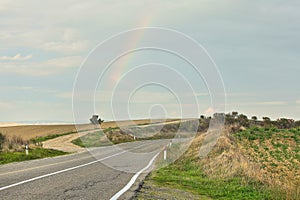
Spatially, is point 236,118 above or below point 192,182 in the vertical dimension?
above

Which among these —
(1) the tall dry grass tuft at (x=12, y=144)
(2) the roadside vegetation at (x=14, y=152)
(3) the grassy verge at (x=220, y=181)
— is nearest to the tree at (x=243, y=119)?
(1) the tall dry grass tuft at (x=12, y=144)

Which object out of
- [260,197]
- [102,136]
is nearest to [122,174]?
[260,197]

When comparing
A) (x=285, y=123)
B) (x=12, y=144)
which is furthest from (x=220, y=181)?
(x=285, y=123)

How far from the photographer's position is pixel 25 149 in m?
28.9

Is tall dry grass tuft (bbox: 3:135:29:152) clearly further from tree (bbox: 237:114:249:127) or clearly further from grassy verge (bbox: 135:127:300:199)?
tree (bbox: 237:114:249:127)

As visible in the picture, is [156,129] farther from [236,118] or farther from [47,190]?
[47,190]

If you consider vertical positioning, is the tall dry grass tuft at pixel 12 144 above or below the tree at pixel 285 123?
below

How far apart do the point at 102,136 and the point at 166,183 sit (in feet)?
148

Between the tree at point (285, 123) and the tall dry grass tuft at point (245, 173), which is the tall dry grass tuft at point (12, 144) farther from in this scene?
the tree at point (285, 123)

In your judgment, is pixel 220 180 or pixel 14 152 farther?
pixel 14 152

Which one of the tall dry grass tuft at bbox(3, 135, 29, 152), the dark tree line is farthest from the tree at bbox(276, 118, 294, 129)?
the tall dry grass tuft at bbox(3, 135, 29, 152)

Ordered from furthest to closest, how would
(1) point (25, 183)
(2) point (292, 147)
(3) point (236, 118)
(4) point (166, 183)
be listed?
(3) point (236, 118) < (2) point (292, 147) < (4) point (166, 183) < (1) point (25, 183)

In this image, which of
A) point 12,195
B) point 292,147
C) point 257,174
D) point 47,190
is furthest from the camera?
point 292,147

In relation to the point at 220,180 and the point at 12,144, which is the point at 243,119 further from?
the point at 220,180
